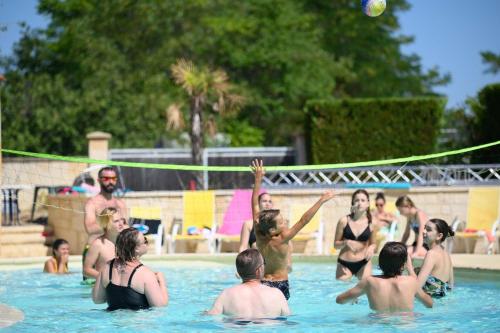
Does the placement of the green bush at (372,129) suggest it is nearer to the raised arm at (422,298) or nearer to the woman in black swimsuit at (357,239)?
the woman in black swimsuit at (357,239)

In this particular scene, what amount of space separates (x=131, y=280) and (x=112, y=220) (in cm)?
217

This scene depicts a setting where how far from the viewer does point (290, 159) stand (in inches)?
1276

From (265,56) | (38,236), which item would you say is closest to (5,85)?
(265,56)

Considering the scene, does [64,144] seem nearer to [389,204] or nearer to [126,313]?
[389,204]

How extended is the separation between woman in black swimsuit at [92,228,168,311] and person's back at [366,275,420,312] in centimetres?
193

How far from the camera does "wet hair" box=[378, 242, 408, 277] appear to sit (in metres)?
8.91

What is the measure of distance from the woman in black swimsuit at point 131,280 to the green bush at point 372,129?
67.3 ft

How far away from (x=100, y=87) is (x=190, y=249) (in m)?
19.9

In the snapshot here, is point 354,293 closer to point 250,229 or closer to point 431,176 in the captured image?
point 250,229

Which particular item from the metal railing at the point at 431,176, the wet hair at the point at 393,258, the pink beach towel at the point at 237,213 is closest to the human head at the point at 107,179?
the wet hair at the point at 393,258

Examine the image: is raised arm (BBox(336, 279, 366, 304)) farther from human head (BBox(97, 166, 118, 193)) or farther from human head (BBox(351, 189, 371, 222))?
human head (BBox(97, 166, 118, 193))

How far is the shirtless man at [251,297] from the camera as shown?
8.67 meters

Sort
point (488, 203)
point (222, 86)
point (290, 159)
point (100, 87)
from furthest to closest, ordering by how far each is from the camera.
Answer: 1. point (100, 87)
2. point (290, 159)
3. point (222, 86)
4. point (488, 203)

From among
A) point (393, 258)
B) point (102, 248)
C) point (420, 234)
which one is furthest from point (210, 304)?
point (420, 234)
